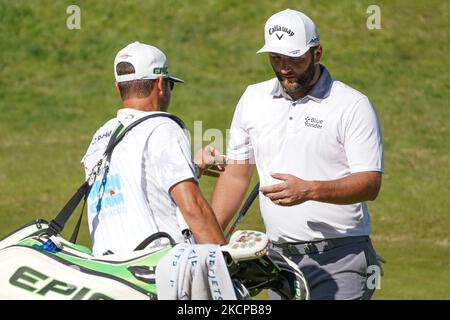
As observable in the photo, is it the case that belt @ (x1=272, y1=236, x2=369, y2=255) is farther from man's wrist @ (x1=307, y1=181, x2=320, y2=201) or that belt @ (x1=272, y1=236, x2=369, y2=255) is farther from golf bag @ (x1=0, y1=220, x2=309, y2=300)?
golf bag @ (x1=0, y1=220, x2=309, y2=300)

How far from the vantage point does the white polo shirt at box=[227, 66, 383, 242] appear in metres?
6.88

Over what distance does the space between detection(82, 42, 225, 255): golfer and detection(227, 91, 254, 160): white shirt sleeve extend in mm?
1193

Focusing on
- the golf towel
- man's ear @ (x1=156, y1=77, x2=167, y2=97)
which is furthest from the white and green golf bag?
man's ear @ (x1=156, y1=77, x2=167, y2=97)

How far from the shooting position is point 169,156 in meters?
6.05

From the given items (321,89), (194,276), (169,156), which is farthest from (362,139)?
(194,276)

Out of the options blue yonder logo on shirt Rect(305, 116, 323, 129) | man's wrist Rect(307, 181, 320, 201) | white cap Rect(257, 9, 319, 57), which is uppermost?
white cap Rect(257, 9, 319, 57)

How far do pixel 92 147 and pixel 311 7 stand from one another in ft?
62.0

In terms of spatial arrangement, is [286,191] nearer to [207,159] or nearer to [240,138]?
[207,159]

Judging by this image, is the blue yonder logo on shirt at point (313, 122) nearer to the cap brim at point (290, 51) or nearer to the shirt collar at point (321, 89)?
the shirt collar at point (321, 89)

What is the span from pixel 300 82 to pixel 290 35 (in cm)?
30

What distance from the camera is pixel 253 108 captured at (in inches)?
289

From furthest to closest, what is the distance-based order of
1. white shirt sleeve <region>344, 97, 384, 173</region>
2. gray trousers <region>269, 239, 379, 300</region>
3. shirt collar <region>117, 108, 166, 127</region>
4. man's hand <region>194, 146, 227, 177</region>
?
man's hand <region>194, 146, 227, 177</region>
gray trousers <region>269, 239, 379, 300</region>
white shirt sleeve <region>344, 97, 384, 173</region>
shirt collar <region>117, 108, 166, 127</region>

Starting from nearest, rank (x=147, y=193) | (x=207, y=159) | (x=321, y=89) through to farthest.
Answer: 1. (x=147, y=193)
2. (x=321, y=89)
3. (x=207, y=159)

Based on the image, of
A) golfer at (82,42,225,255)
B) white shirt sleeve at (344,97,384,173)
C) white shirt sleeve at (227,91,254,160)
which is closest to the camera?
golfer at (82,42,225,255)
